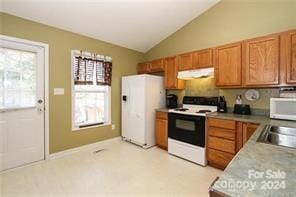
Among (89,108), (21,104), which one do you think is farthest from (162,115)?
(21,104)

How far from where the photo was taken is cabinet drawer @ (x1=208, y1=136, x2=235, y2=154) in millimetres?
2631

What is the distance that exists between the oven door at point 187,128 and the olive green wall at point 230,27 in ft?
2.67

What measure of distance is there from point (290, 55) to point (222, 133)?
1.48m

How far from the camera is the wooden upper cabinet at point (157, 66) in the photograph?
13.4 feet

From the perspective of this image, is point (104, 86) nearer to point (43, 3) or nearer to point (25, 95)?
point (25, 95)


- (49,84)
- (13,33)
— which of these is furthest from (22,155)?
(13,33)

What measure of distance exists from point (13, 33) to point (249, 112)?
13.9 feet

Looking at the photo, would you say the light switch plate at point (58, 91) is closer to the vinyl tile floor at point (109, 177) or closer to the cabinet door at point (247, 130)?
the vinyl tile floor at point (109, 177)

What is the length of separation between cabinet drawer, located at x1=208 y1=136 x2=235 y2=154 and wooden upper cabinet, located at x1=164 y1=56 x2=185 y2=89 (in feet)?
4.66

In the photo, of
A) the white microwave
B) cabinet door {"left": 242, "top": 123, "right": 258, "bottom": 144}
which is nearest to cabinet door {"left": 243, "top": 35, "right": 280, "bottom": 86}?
the white microwave

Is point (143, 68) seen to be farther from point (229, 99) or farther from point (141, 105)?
point (229, 99)

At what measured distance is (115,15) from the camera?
3.19 metres

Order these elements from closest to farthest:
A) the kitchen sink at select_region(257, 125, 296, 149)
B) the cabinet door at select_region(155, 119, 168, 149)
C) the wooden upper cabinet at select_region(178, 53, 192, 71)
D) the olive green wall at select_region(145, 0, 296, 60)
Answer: the kitchen sink at select_region(257, 125, 296, 149) → the olive green wall at select_region(145, 0, 296, 60) → the wooden upper cabinet at select_region(178, 53, 192, 71) → the cabinet door at select_region(155, 119, 168, 149)

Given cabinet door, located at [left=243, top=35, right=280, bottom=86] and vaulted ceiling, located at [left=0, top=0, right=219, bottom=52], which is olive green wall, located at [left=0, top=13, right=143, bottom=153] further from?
cabinet door, located at [left=243, top=35, right=280, bottom=86]
